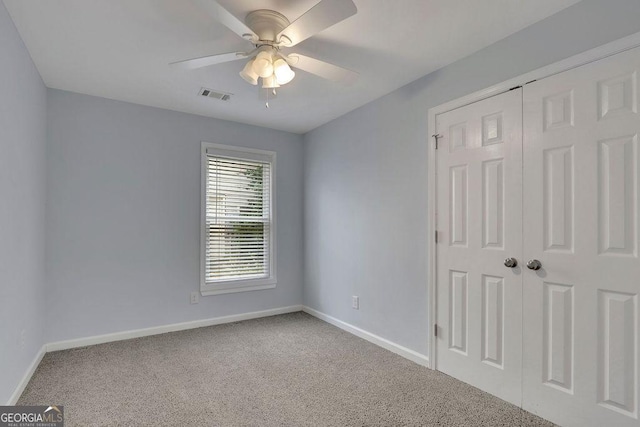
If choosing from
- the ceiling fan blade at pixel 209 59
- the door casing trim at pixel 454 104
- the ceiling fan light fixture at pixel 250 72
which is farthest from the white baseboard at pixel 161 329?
the ceiling fan light fixture at pixel 250 72

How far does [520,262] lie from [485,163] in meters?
0.73

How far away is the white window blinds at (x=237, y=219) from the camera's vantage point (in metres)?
4.03

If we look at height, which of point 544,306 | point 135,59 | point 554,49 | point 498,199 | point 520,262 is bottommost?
point 544,306

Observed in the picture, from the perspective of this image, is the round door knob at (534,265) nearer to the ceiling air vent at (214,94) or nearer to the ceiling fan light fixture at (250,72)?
the ceiling fan light fixture at (250,72)

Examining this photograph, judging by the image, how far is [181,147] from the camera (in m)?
3.84

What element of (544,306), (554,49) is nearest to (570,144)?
(554,49)

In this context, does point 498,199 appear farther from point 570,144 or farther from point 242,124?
point 242,124

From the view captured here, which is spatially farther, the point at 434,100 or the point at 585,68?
the point at 434,100

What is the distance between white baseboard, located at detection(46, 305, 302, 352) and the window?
329mm

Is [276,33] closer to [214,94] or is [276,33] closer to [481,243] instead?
[214,94]

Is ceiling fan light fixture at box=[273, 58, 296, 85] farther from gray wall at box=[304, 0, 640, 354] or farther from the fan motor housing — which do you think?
gray wall at box=[304, 0, 640, 354]

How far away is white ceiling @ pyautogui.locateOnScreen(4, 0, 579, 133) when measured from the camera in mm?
2004

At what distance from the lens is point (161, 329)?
12.0ft

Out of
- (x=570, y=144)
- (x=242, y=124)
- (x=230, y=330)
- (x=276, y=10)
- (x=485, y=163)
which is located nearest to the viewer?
(x=276, y=10)
